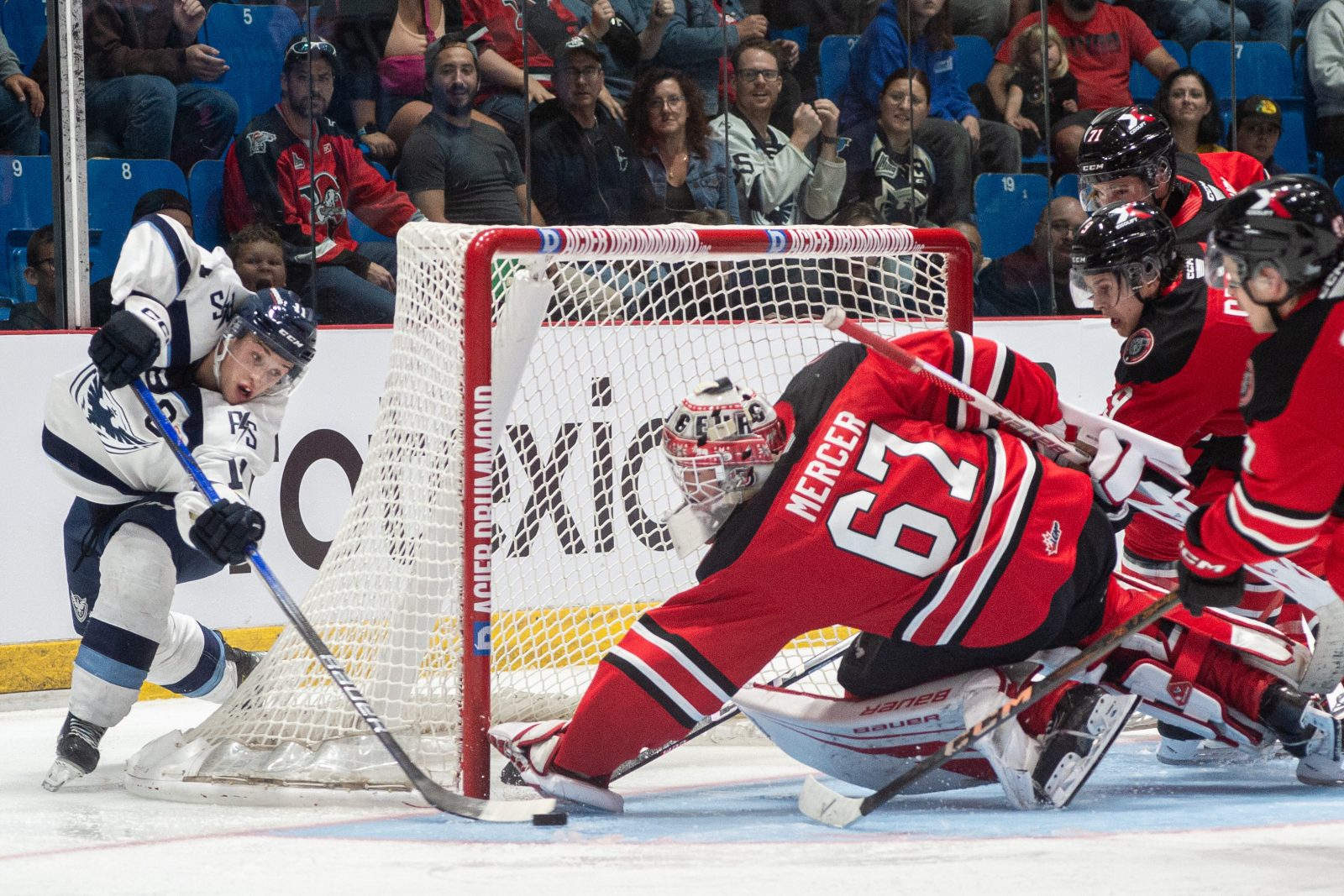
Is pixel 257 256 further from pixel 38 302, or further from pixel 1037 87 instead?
pixel 1037 87

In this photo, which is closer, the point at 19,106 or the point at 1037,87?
the point at 19,106

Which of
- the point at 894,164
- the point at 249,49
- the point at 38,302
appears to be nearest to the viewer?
the point at 38,302

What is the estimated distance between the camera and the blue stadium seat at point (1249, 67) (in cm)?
574

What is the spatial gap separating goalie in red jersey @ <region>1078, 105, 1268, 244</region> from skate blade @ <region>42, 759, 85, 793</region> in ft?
7.84

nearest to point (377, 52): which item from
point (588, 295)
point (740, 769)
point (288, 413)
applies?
point (288, 413)

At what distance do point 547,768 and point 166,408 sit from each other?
1065mm

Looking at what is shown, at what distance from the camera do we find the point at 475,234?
8.85ft

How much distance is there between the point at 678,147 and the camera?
5078 mm

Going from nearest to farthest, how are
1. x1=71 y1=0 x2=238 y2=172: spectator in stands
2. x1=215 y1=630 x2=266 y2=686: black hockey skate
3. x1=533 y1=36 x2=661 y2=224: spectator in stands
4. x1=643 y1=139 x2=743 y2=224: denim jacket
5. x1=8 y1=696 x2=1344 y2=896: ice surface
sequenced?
x1=8 y1=696 x2=1344 y2=896: ice surface, x1=215 y1=630 x2=266 y2=686: black hockey skate, x1=71 y1=0 x2=238 y2=172: spectator in stands, x1=533 y1=36 x2=661 y2=224: spectator in stands, x1=643 y1=139 x2=743 y2=224: denim jacket

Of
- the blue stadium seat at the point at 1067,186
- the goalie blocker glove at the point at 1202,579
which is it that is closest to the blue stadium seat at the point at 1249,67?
the blue stadium seat at the point at 1067,186

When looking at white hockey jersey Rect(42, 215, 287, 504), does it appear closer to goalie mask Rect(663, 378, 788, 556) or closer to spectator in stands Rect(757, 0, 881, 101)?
goalie mask Rect(663, 378, 788, 556)

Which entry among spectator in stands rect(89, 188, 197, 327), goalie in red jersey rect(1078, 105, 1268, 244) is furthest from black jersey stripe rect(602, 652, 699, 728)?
spectator in stands rect(89, 188, 197, 327)

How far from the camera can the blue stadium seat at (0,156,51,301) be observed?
405 centimetres

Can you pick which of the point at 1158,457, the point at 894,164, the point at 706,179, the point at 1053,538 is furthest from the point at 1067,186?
the point at 1053,538
